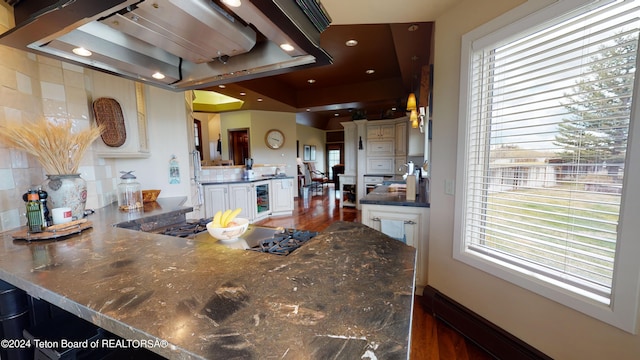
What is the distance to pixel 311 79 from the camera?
521cm

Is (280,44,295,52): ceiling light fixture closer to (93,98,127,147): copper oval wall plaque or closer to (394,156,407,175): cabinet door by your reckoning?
(93,98,127,147): copper oval wall plaque

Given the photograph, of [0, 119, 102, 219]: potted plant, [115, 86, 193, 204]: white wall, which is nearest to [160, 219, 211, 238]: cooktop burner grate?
[0, 119, 102, 219]: potted plant

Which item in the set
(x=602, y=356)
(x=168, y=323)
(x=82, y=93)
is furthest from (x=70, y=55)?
(x=602, y=356)

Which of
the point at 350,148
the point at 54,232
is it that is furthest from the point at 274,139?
the point at 54,232

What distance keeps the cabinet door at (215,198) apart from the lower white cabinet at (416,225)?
2976 mm

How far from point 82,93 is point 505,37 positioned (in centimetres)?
276

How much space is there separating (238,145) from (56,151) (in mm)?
6139

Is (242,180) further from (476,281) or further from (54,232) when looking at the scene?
(476,281)

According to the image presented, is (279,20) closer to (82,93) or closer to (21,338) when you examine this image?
(21,338)

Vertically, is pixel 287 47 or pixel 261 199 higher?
pixel 287 47

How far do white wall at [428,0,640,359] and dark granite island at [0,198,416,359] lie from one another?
960 mm

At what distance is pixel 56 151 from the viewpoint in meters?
1.34

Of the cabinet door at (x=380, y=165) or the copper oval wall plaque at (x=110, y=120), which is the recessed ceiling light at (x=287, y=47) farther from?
the cabinet door at (x=380, y=165)

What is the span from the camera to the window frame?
3.25 ft
